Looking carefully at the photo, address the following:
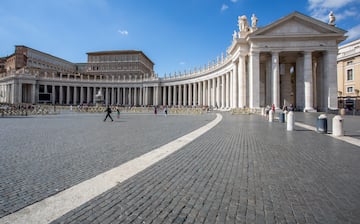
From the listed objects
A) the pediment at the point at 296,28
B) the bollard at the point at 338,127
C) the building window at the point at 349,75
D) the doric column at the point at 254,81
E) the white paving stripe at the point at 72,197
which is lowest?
the white paving stripe at the point at 72,197

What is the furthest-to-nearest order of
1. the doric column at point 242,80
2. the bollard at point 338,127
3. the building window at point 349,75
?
the building window at point 349,75 → the doric column at point 242,80 → the bollard at point 338,127

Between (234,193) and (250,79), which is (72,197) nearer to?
(234,193)

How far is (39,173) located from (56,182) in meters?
0.85

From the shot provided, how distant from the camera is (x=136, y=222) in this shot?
100 inches

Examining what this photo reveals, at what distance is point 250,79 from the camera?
3262 cm

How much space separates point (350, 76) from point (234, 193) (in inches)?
2100

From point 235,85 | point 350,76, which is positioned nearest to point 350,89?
point 350,76

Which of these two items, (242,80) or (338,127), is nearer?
(338,127)

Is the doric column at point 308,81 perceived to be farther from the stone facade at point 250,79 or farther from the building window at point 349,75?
the building window at point 349,75

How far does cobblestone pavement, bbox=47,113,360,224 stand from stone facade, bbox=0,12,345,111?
28439 mm

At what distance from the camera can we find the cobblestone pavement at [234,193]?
8.82 ft

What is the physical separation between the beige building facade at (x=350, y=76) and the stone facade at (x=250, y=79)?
354 inches

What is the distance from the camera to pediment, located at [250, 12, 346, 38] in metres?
30.8

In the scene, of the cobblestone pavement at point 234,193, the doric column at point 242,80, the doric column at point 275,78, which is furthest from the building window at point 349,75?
the cobblestone pavement at point 234,193
